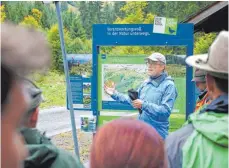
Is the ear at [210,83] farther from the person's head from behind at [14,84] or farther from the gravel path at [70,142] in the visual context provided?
the gravel path at [70,142]

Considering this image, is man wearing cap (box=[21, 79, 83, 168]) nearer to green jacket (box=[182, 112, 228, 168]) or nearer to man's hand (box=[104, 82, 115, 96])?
green jacket (box=[182, 112, 228, 168])

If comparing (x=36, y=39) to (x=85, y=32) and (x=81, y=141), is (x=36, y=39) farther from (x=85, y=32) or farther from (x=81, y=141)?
(x=85, y=32)

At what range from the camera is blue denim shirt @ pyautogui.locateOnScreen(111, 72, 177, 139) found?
14.7ft

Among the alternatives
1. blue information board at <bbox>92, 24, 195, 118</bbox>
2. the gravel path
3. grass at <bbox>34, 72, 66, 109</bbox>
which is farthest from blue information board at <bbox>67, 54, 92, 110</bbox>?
grass at <bbox>34, 72, 66, 109</bbox>

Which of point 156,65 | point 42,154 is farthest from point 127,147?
point 156,65

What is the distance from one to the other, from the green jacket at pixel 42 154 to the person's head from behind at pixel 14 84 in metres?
0.88

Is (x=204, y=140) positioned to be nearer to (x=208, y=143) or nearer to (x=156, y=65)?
(x=208, y=143)

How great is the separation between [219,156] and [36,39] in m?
1.21

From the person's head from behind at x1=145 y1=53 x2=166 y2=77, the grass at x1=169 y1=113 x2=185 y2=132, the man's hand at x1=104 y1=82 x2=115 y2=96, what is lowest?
the grass at x1=169 y1=113 x2=185 y2=132

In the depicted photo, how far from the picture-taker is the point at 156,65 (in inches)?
182

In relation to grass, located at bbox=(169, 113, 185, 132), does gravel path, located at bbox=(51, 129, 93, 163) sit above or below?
below

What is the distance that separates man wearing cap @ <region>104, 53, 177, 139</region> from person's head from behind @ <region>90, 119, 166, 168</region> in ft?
9.81

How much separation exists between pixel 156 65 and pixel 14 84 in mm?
3815

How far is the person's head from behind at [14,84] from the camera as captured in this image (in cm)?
84
